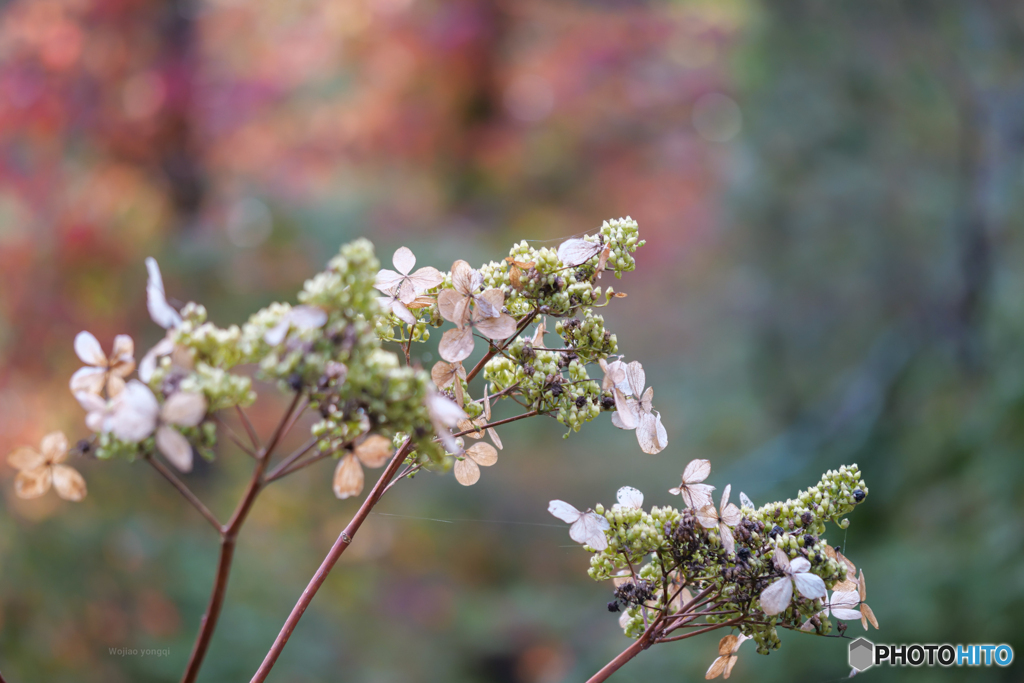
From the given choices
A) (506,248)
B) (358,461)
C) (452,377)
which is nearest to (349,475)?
(358,461)

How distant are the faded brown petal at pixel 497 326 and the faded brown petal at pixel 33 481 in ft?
0.87

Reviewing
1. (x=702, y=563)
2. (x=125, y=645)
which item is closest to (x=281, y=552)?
(x=125, y=645)

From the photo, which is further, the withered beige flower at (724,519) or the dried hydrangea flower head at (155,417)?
the withered beige flower at (724,519)

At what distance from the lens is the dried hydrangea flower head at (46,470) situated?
0.37m

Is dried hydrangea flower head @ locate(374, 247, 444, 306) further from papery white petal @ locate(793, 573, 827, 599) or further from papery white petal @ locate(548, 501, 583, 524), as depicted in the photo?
papery white petal @ locate(793, 573, 827, 599)

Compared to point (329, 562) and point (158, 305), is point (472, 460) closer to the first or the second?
point (329, 562)

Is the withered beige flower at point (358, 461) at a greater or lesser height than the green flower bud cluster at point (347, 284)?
lesser

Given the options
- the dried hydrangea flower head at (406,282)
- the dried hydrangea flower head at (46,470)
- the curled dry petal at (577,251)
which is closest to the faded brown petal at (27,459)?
the dried hydrangea flower head at (46,470)

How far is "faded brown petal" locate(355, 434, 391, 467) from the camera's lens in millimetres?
332

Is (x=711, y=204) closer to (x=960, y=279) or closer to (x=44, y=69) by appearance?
(x=960, y=279)

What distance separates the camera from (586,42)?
3.64 meters

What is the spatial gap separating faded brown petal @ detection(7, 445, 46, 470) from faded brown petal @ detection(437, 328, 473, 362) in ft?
0.77

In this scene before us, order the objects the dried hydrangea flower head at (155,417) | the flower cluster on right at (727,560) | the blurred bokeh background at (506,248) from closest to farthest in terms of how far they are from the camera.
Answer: the dried hydrangea flower head at (155,417), the flower cluster on right at (727,560), the blurred bokeh background at (506,248)

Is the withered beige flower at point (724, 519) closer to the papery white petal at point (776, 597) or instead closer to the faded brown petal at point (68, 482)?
the papery white petal at point (776, 597)
